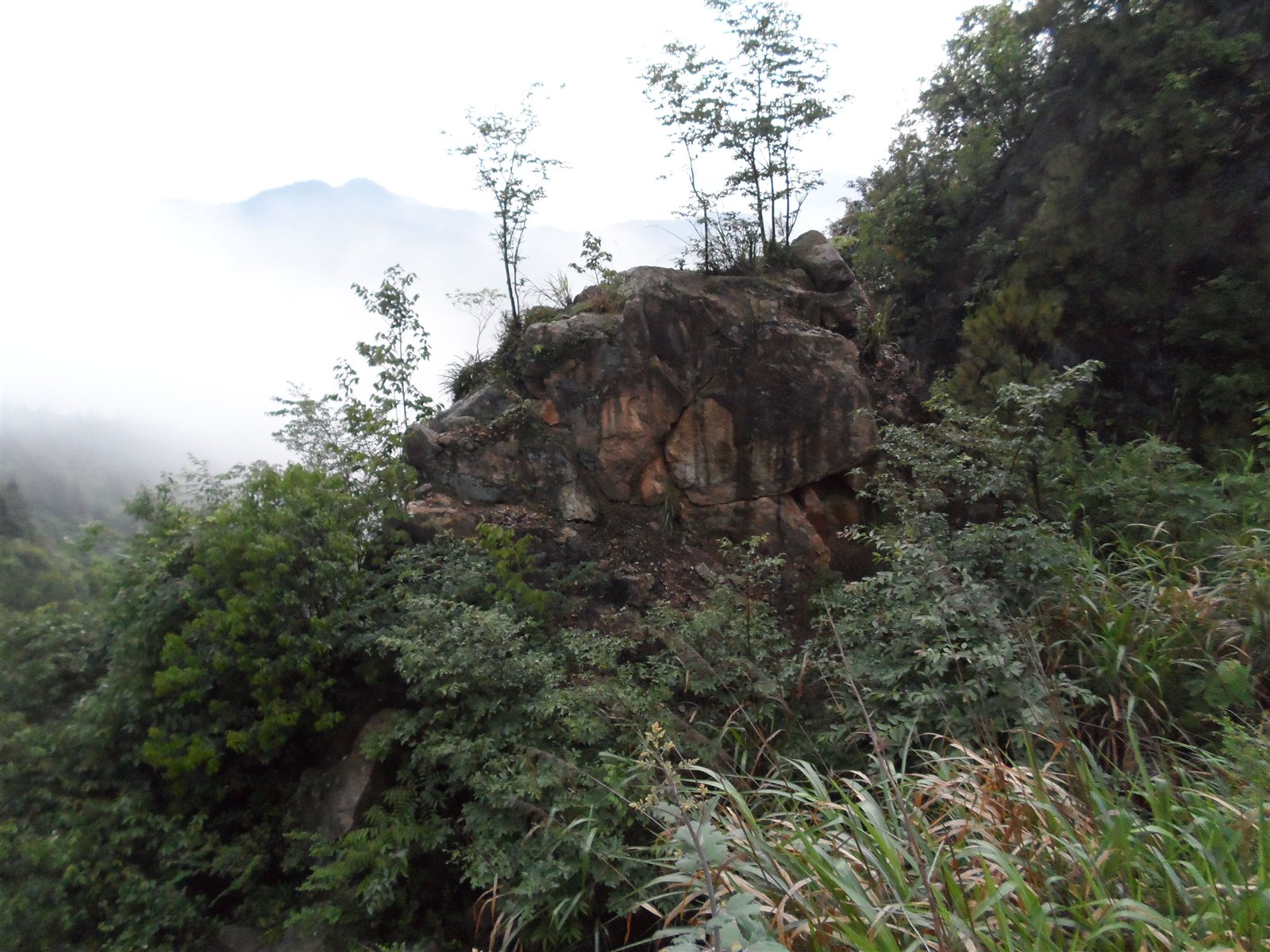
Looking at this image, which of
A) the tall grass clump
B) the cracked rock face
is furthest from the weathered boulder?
the tall grass clump

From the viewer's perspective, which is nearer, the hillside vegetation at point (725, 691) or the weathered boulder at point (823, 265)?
→ the hillside vegetation at point (725, 691)

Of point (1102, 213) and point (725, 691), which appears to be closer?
point (725, 691)

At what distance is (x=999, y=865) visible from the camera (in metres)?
2.30

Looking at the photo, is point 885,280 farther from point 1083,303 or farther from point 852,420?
point 852,420

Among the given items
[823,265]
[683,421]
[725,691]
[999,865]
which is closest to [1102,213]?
[823,265]

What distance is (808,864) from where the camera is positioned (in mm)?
2521

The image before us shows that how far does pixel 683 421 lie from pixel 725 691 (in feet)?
9.69

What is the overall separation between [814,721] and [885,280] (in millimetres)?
6561

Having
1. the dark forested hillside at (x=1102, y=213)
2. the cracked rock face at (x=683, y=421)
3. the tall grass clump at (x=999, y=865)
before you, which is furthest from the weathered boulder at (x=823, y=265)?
the tall grass clump at (x=999, y=865)

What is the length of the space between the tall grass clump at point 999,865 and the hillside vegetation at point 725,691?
0.02 m

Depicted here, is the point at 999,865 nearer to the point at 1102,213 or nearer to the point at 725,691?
the point at 725,691

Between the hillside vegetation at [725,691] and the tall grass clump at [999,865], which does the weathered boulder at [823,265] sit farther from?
the tall grass clump at [999,865]

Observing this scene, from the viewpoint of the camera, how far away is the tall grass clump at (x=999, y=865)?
2.03 metres

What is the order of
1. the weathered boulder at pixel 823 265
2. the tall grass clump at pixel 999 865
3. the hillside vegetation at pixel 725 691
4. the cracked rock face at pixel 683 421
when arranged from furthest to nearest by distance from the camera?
the weathered boulder at pixel 823 265
the cracked rock face at pixel 683 421
the hillside vegetation at pixel 725 691
the tall grass clump at pixel 999 865
